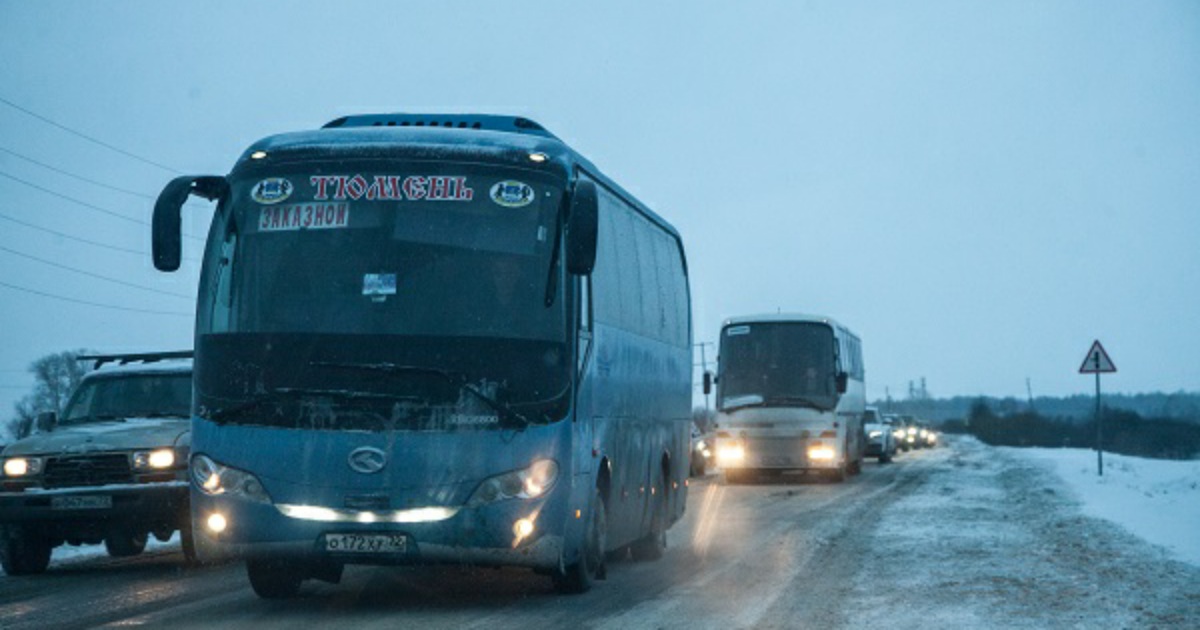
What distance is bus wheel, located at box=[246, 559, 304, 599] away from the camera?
1113cm

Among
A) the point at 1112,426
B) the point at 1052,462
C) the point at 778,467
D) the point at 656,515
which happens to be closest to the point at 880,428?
the point at 1052,462

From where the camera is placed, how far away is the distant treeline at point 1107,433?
8156 cm

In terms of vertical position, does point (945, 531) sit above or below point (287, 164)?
below

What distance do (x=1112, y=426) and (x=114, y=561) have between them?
93.8 m

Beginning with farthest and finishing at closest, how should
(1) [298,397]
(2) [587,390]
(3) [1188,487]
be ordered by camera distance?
(3) [1188,487] < (2) [587,390] < (1) [298,397]

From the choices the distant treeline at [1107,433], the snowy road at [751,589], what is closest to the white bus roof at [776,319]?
the snowy road at [751,589]

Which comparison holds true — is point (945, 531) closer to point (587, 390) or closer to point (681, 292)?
point (681, 292)

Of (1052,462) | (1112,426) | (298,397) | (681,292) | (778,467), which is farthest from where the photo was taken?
(1112,426)

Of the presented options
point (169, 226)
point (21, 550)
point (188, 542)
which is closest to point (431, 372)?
point (169, 226)

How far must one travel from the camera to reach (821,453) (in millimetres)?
32219

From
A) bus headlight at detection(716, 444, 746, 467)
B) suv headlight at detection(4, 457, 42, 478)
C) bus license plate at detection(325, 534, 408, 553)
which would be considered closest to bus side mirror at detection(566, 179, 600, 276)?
bus license plate at detection(325, 534, 408, 553)

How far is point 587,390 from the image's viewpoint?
11180 mm

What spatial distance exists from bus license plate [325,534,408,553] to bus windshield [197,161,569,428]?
742mm

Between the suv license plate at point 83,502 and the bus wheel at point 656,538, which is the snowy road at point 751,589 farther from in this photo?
the suv license plate at point 83,502
